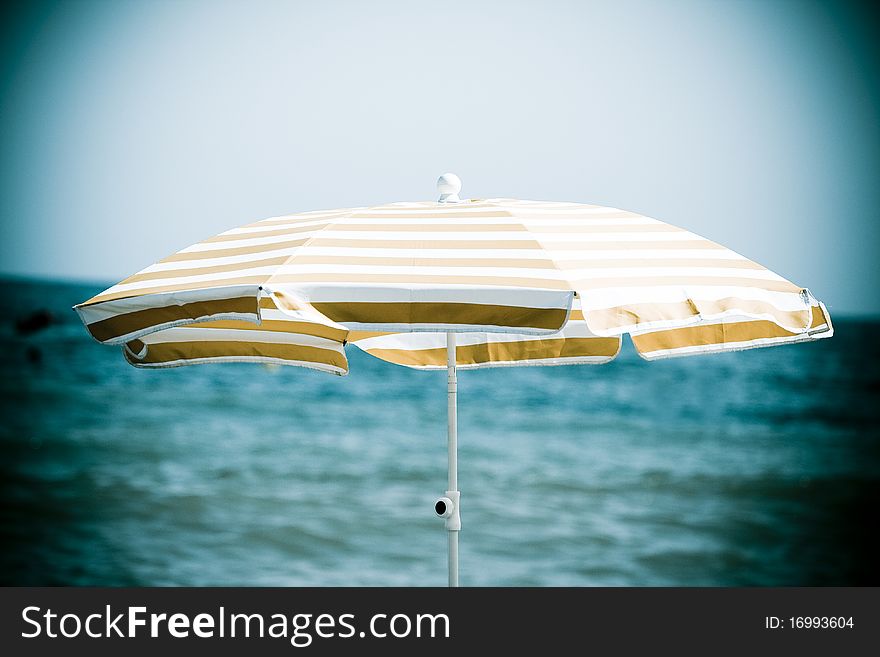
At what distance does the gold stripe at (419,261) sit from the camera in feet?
8.01

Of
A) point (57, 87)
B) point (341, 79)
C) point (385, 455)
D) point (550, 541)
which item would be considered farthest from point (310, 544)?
point (57, 87)

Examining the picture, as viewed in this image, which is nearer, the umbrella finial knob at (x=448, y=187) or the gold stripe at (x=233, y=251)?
the gold stripe at (x=233, y=251)

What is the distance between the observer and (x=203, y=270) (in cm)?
269

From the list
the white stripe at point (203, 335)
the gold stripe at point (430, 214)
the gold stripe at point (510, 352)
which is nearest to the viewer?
the gold stripe at point (430, 214)

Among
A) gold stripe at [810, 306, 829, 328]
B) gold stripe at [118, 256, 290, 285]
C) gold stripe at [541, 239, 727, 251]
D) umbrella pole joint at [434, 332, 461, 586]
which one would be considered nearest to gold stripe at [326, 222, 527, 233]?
gold stripe at [541, 239, 727, 251]

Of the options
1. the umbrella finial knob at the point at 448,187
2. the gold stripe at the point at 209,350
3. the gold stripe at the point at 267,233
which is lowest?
the gold stripe at the point at 209,350

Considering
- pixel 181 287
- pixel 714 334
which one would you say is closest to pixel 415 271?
pixel 181 287

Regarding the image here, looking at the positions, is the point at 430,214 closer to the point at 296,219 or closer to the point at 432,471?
the point at 296,219

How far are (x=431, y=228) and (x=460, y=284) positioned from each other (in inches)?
13.0

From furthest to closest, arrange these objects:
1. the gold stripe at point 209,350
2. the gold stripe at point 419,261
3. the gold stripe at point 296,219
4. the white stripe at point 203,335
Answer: the white stripe at point 203,335 → the gold stripe at point 209,350 → the gold stripe at point 296,219 → the gold stripe at point 419,261

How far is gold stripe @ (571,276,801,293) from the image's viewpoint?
241cm

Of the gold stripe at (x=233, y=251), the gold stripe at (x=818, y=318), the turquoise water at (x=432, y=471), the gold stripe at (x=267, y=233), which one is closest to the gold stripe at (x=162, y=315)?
the gold stripe at (x=233, y=251)

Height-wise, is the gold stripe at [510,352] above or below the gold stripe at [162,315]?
below

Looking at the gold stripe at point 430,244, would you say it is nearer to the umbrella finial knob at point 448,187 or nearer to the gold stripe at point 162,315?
the gold stripe at point 162,315
